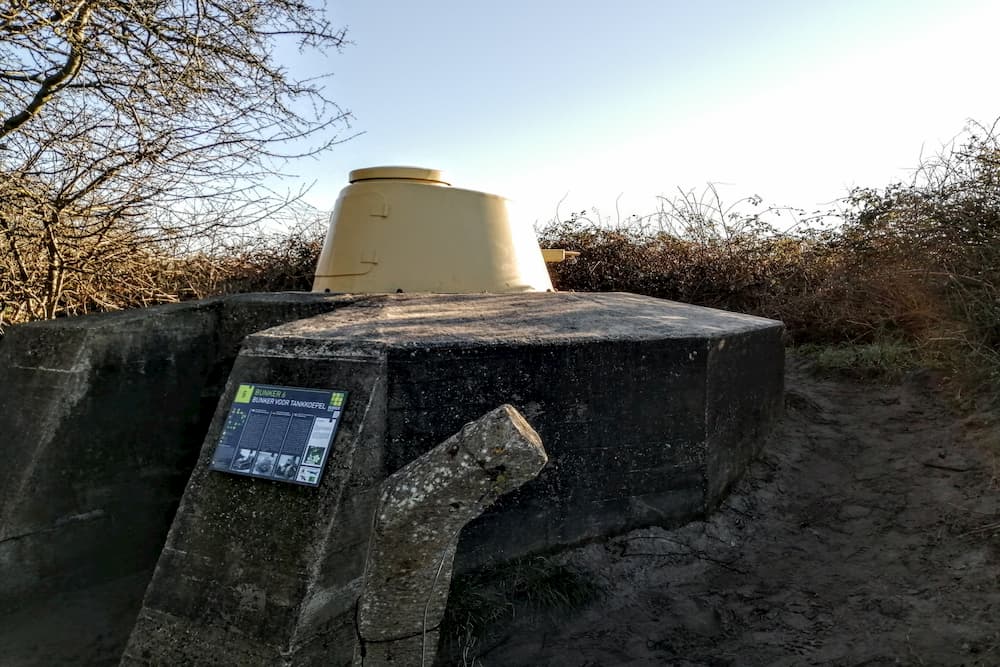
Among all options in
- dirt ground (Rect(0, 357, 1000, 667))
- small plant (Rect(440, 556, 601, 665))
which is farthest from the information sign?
dirt ground (Rect(0, 357, 1000, 667))

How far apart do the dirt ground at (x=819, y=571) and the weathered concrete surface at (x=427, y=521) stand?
5.14ft

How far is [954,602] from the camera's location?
358 centimetres

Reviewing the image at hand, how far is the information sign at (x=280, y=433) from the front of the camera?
3.08m

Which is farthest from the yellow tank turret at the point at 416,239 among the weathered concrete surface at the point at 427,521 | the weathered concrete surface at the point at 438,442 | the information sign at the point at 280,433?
the weathered concrete surface at the point at 427,521

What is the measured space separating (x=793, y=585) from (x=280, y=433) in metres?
2.91

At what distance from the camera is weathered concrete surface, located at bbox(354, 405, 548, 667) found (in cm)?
158

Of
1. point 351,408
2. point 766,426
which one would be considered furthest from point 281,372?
point 766,426

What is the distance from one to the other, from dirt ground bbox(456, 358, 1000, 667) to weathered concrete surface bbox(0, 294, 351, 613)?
7.98 feet

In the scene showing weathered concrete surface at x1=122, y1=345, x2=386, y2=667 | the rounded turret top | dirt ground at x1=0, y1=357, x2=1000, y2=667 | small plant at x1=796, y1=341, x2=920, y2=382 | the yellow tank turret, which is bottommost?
dirt ground at x1=0, y1=357, x2=1000, y2=667

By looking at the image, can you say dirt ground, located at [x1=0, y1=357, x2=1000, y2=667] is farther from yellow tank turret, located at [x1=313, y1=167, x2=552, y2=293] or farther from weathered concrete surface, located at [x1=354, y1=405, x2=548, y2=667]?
yellow tank turret, located at [x1=313, y1=167, x2=552, y2=293]

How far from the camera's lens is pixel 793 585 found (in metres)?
4.00

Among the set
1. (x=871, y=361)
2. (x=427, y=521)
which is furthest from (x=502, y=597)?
(x=871, y=361)

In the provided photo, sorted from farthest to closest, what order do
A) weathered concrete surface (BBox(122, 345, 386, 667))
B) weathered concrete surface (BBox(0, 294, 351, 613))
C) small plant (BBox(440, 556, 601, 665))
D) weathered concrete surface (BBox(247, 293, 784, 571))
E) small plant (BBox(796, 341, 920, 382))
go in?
small plant (BBox(796, 341, 920, 382)) < weathered concrete surface (BBox(0, 294, 351, 613)) < weathered concrete surface (BBox(247, 293, 784, 571)) < small plant (BBox(440, 556, 601, 665)) < weathered concrete surface (BBox(122, 345, 386, 667))

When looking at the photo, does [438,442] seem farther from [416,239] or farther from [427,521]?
[416,239]
